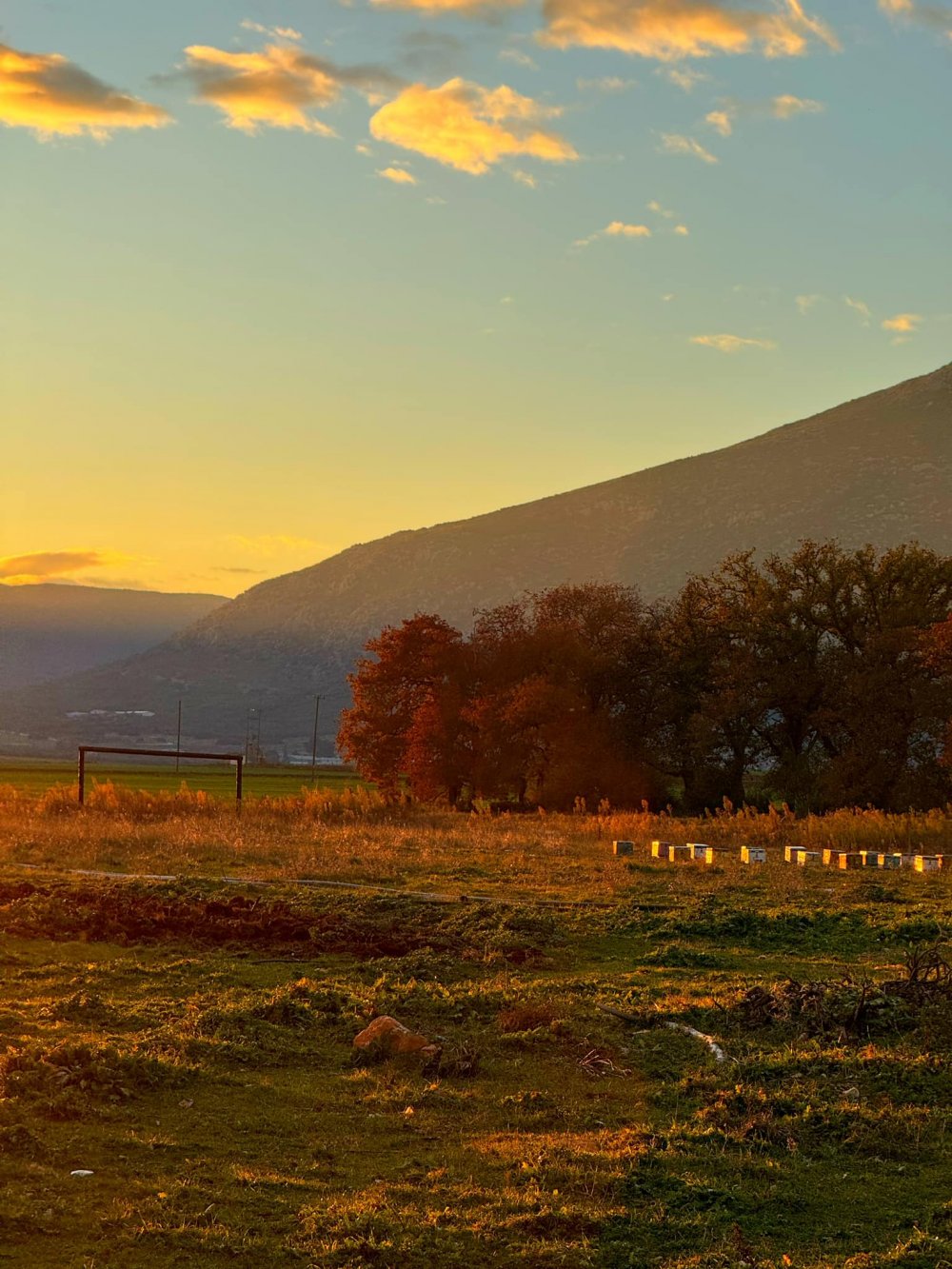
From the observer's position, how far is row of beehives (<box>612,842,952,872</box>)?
29252 millimetres

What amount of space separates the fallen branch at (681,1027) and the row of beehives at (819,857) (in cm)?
1503

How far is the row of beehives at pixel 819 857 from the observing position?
29.3 metres

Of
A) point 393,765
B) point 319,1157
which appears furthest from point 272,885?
point 393,765

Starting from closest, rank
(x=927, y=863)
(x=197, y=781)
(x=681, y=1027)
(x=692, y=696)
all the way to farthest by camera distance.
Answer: (x=681, y=1027) → (x=927, y=863) → (x=692, y=696) → (x=197, y=781)

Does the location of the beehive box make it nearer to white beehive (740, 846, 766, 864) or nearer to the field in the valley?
white beehive (740, 846, 766, 864)

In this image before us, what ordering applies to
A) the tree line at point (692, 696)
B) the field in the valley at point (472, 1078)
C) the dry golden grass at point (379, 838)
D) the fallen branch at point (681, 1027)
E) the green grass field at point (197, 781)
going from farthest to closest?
the green grass field at point (197, 781) < the tree line at point (692, 696) < the dry golden grass at point (379, 838) < the fallen branch at point (681, 1027) < the field in the valley at point (472, 1078)

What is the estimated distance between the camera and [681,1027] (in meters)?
14.1

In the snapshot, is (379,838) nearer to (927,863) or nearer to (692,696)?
(927,863)

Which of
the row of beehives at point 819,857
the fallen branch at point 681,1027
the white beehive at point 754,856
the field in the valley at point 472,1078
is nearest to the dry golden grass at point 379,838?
the row of beehives at point 819,857

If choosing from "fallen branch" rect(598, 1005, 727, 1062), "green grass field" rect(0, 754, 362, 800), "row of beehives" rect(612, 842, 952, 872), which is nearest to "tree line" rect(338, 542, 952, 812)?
"green grass field" rect(0, 754, 362, 800)

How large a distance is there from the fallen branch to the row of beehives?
592 inches

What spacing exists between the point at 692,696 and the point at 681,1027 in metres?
40.8

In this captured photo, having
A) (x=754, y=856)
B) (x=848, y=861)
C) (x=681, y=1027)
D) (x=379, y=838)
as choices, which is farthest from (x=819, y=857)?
(x=681, y=1027)

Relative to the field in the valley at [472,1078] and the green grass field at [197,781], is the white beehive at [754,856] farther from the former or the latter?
the green grass field at [197,781]
